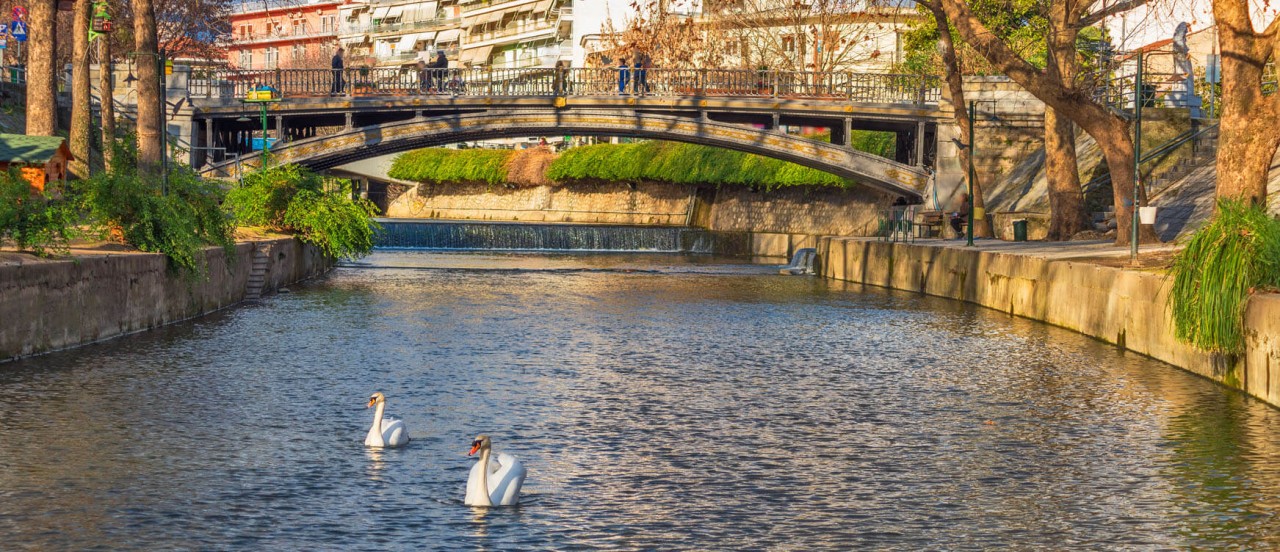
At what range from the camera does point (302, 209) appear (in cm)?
3684

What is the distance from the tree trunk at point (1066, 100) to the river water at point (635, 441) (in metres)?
5.80

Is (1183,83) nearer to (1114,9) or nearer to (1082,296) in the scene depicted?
(1114,9)

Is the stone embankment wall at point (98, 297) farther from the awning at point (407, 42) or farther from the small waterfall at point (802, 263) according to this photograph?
the awning at point (407, 42)

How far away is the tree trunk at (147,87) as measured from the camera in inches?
1332

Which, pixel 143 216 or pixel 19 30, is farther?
pixel 19 30

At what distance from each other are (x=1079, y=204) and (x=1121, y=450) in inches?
986

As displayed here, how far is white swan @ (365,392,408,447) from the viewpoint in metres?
13.4

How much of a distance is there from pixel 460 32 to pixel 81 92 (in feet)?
278

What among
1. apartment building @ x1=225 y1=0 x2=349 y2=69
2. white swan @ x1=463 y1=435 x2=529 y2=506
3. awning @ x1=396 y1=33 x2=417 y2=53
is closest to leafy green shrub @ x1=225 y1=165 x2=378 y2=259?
white swan @ x1=463 y1=435 x2=529 y2=506

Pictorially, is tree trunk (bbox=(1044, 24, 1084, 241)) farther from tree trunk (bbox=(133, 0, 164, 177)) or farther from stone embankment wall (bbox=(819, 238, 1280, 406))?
tree trunk (bbox=(133, 0, 164, 177))

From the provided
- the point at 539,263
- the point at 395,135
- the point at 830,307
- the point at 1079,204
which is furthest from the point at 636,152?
the point at 830,307

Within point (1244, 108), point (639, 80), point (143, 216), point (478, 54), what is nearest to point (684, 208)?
point (639, 80)

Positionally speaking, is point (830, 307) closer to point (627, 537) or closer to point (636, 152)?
point (627, 537)

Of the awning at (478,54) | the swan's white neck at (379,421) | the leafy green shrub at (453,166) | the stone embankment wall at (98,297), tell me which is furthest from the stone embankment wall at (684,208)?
the swan's white neck at (379,421)
